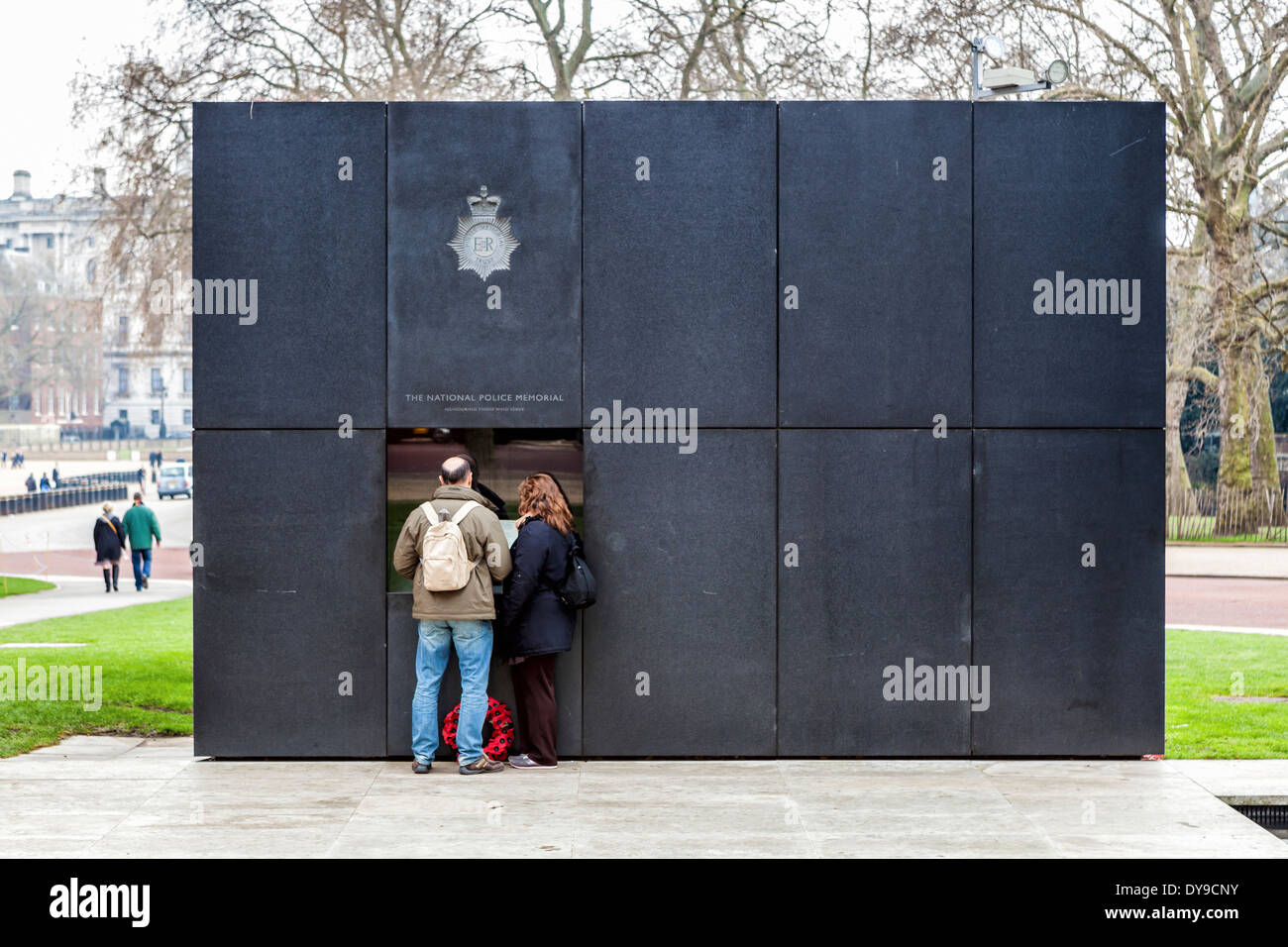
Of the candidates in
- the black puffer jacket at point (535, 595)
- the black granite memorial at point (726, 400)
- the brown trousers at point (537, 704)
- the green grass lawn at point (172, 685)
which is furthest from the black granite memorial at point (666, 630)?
the green grass lawn at point (172, 685)

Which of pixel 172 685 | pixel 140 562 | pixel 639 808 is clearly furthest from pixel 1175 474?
pixel 639 808

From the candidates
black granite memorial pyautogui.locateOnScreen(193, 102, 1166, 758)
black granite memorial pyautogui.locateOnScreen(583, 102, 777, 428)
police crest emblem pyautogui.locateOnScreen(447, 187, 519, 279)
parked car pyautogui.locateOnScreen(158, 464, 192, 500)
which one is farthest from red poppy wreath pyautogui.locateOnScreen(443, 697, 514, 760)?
parked car pyautogui.locateOnScreen(158, 464, 192, 500)

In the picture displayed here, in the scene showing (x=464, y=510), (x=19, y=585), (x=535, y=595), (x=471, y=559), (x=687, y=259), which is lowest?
(x=19, y=585)

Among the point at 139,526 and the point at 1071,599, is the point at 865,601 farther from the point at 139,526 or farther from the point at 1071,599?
the point at 139,526

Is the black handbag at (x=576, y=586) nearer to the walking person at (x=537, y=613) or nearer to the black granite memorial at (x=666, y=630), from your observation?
the walking person at (x=537, y=613)

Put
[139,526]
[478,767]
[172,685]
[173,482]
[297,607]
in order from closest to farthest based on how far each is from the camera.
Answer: [478,767], [297,607], [172,685], [139,526], [173,482]

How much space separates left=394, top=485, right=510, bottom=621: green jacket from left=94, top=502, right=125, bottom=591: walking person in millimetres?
17272

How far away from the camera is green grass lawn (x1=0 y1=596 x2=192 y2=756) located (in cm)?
1039

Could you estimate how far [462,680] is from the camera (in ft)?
27.7

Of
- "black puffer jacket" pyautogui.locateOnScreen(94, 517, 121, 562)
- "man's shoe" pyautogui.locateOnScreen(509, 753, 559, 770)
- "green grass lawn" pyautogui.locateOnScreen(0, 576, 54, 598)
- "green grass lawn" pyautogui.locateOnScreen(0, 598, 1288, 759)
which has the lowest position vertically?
"green grass lawn" pyautogui.locateOnScreen(0, 576, 54, 598)

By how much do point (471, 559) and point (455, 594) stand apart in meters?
0.24

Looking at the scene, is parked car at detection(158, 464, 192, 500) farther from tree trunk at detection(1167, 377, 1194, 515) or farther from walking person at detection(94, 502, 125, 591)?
tree trunk at detection(1167, 377, 1194, 515)

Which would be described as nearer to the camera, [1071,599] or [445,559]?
[445,559]

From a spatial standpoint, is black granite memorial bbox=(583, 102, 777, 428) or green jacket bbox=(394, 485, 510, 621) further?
black granite memorial bbox=(583, 102, 777, 428)
